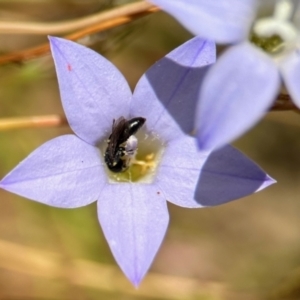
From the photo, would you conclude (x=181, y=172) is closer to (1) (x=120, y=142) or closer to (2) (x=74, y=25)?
(1) (x=120, y=142)

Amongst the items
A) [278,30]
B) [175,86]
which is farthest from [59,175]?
[278,30]

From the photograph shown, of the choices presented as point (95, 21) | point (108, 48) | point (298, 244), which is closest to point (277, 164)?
point (298, 244)

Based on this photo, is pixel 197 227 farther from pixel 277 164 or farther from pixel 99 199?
pixel 99 199

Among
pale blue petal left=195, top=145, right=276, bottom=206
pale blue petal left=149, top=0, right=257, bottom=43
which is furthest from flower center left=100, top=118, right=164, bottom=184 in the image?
pale blue petal left=149, top=0, right=257, bottom=43

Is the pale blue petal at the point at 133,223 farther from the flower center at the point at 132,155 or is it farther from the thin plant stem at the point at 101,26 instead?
the thin plant stem at the point at 101,26

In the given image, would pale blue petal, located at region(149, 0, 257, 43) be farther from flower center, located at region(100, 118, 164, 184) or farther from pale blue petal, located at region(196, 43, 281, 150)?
flower center, located at region(100, 118, 164, 184)
